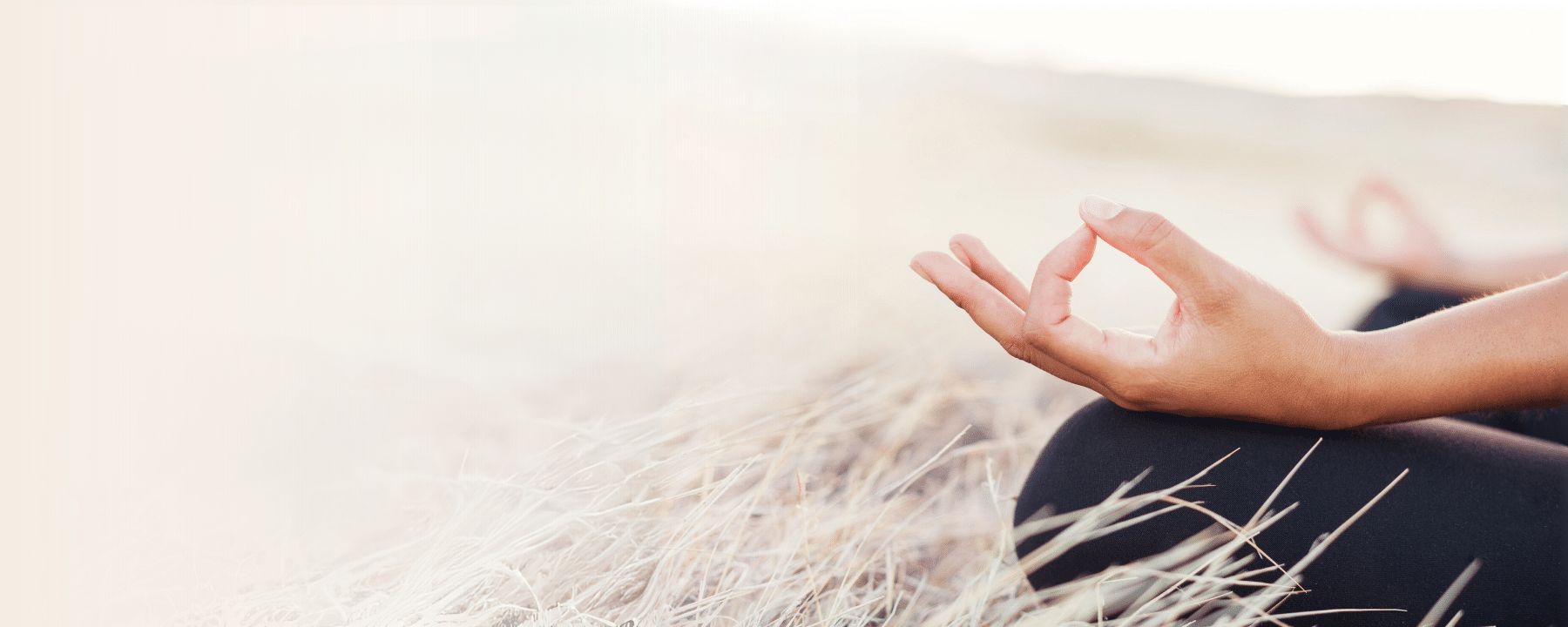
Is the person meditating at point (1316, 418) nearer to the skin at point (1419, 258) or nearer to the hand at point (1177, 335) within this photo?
the hand at point (1177, 335)

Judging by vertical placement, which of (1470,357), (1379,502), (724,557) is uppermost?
(1470,357)

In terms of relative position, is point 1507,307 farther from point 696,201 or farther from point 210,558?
point 696,201

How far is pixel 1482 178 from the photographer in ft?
31.0

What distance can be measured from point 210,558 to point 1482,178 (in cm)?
1258

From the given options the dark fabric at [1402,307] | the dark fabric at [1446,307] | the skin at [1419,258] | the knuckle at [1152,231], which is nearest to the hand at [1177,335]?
the knuckle at [1152,231]

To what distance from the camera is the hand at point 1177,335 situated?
454 millimetres

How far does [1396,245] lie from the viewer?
3.49 feet

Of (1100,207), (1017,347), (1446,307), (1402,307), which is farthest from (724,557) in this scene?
(1402,307)

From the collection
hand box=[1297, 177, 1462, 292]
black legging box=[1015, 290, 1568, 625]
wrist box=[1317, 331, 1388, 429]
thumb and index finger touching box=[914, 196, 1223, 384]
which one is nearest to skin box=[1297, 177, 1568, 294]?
hand box=[1297, 177, 1462, 292]

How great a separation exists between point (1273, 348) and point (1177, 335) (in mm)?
52

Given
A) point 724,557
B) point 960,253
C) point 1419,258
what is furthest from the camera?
point 1419,258

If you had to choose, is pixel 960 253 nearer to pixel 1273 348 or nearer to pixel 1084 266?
pixel 1084 266

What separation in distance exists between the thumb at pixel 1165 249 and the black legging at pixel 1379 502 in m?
0.14

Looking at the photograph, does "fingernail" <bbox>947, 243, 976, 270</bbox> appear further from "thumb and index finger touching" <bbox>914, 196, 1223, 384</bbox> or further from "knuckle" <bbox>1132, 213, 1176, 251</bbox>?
"knuckle" <bbox>1132, 213, 1176, 251</bbox>
